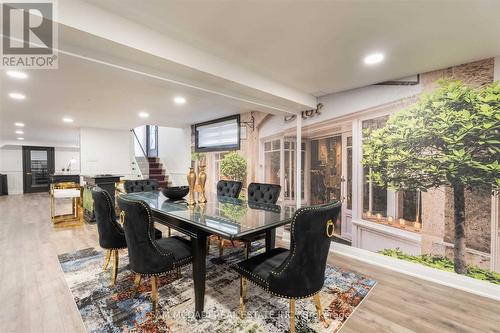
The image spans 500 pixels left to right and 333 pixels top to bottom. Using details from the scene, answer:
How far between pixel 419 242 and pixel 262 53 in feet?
9.70

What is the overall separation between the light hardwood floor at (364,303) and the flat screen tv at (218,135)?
10.6 feet

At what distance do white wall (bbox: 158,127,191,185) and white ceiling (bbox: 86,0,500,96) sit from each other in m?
4.54

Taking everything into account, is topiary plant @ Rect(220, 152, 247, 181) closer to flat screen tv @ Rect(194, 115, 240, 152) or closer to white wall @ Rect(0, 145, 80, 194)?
flat screen tv @ Rect(194, 115, 240, 152)

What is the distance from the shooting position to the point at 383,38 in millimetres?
2031

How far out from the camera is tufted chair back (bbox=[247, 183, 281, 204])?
326 centimetres

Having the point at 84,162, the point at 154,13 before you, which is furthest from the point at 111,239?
the point at 84,162

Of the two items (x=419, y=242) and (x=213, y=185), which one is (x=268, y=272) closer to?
(x=419, y=242)

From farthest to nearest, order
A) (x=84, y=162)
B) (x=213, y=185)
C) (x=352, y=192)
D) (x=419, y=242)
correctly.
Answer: (x=84, y=162), (x=213, y=185), (x=352, y=192), (x=419, y=242)

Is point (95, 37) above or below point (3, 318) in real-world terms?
above

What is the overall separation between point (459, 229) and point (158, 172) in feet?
24.7

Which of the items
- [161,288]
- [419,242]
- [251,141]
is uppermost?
[251,141]

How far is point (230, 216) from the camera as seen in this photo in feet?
7.53

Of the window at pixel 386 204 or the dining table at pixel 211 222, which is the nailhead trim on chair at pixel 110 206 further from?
the window at pixel 386 204

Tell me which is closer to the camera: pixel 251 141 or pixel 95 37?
pixel 95 37
